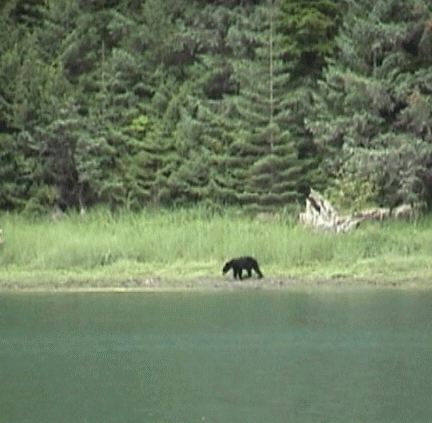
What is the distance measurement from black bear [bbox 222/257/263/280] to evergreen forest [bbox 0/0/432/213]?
599 centimetres

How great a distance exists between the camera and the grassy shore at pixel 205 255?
2620cm

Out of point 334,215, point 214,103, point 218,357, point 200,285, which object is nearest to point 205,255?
point 200,285

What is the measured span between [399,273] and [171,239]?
16.6 ft

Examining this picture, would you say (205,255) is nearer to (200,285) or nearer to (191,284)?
(191,284)

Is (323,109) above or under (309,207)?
above

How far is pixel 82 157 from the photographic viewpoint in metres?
34.7

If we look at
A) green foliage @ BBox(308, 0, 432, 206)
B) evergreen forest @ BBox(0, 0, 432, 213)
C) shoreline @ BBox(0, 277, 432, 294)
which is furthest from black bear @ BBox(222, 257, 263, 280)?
green foliage @ BBox(308, 0, 432, 206)

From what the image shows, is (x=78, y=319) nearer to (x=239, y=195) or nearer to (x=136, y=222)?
(x=136, y=222)

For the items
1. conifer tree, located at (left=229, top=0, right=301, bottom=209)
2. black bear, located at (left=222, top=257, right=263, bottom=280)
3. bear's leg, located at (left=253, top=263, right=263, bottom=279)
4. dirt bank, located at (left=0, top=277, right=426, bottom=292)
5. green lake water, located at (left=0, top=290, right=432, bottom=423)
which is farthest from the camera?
conifer tree, located at (left=229, top=0, right=301, bottom=209)

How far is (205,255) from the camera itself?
28172 millimetres

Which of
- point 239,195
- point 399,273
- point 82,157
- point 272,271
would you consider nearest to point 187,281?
point 272,271

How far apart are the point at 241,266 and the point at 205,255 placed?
234cm

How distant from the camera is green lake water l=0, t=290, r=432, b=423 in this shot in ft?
42.0

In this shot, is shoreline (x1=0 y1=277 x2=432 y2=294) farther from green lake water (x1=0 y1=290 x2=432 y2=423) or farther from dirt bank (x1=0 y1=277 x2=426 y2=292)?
green lake water (x1=0 y1=290 x2=432 y2=423)
